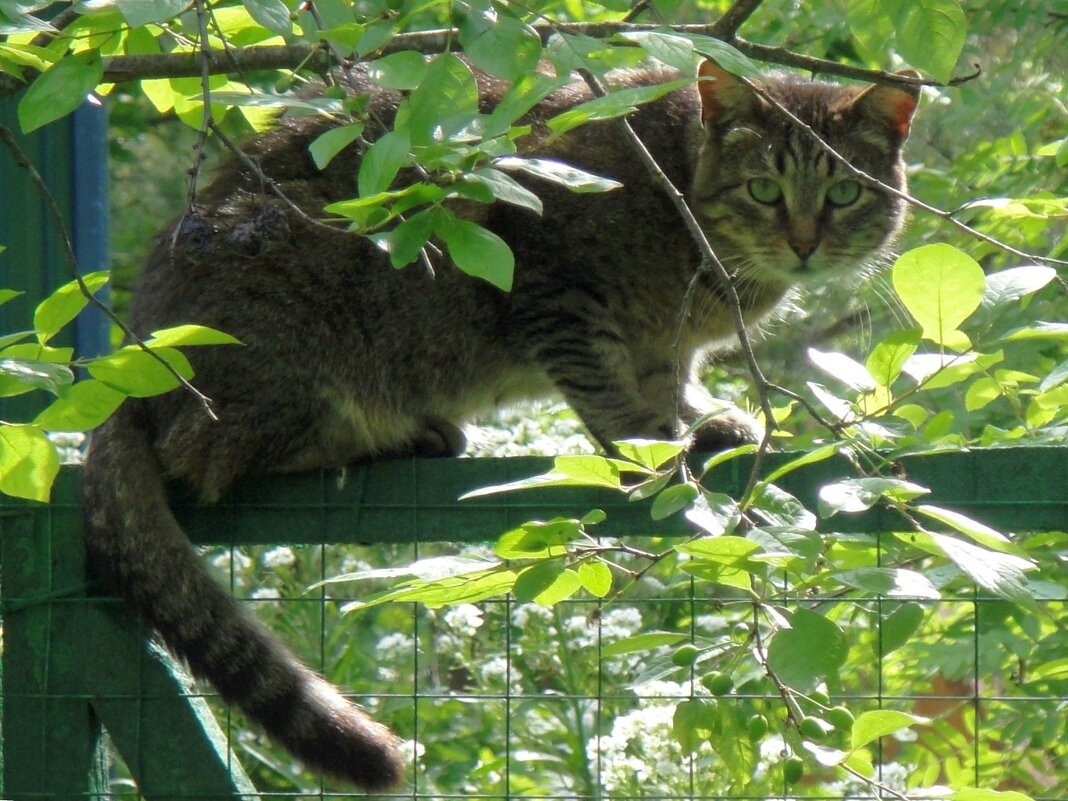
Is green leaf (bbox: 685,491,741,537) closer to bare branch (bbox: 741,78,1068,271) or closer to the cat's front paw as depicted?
bare branch (bbox: 741,78,1068,271)

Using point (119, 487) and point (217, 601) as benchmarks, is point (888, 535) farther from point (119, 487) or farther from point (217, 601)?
point (119, 487)

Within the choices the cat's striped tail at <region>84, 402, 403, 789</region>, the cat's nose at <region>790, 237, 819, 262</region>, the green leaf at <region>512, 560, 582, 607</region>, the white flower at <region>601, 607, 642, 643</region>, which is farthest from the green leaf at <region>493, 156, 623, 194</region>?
the white flower at <region>601, 607, 642, 643</region>

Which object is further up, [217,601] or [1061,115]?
[1061,115]

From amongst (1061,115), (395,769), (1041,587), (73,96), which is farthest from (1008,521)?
(1061,115)

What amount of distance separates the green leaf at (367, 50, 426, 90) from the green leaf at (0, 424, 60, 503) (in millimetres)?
577

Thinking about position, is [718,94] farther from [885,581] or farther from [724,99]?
[885,581]

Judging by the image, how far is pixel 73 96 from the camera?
145 centimetres

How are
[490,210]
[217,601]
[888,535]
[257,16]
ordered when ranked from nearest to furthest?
[257,16] < [888,535] < [217,601] < [490,210]

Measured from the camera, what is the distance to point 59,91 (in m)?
1.46

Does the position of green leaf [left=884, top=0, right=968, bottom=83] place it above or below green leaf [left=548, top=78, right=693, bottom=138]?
above

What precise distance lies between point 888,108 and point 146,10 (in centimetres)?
224

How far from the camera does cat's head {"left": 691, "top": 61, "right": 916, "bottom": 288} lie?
9.94 feet

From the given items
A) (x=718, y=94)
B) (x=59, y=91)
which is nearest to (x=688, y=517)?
(x=59, y=91)

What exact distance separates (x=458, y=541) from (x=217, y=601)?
1.61ft
